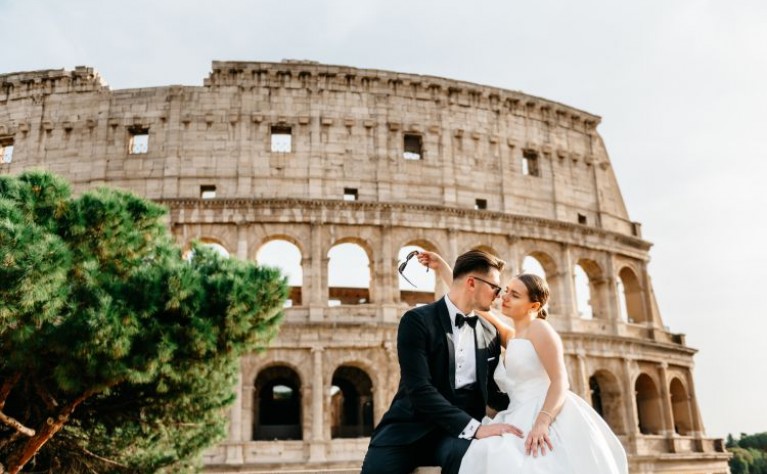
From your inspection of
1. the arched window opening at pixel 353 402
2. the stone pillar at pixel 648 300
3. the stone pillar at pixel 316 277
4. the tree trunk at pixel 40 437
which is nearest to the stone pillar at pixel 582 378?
the stone pillar at pixel 648 300

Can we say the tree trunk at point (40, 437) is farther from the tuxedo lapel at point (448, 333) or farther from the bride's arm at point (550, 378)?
the bride's arm at point (550, 378)

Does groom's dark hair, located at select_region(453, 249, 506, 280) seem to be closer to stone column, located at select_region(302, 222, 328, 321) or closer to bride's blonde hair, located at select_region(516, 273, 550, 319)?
bride's blonde hair, located at select_region(516, 273, 550, 319)

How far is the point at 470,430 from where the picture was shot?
11.7 ft

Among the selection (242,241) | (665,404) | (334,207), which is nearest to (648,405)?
(665,404)

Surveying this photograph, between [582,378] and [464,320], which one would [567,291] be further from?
[464,320]

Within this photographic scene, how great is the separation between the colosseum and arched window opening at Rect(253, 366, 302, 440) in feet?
0.20

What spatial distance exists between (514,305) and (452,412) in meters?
0.88

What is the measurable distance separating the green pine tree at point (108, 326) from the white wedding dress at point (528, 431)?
7.16 metres

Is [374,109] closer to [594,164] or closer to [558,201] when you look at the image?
[558,201]

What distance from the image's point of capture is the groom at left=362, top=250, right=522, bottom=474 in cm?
363

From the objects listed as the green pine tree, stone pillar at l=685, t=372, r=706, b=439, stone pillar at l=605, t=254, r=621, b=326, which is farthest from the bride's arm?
stone pillar at l=685, t=372, r=706, b=439

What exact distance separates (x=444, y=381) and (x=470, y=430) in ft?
1.30

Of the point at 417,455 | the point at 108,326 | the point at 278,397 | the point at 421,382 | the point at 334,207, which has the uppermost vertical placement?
the point at 334,207

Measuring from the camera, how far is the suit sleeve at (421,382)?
11.8 ft
